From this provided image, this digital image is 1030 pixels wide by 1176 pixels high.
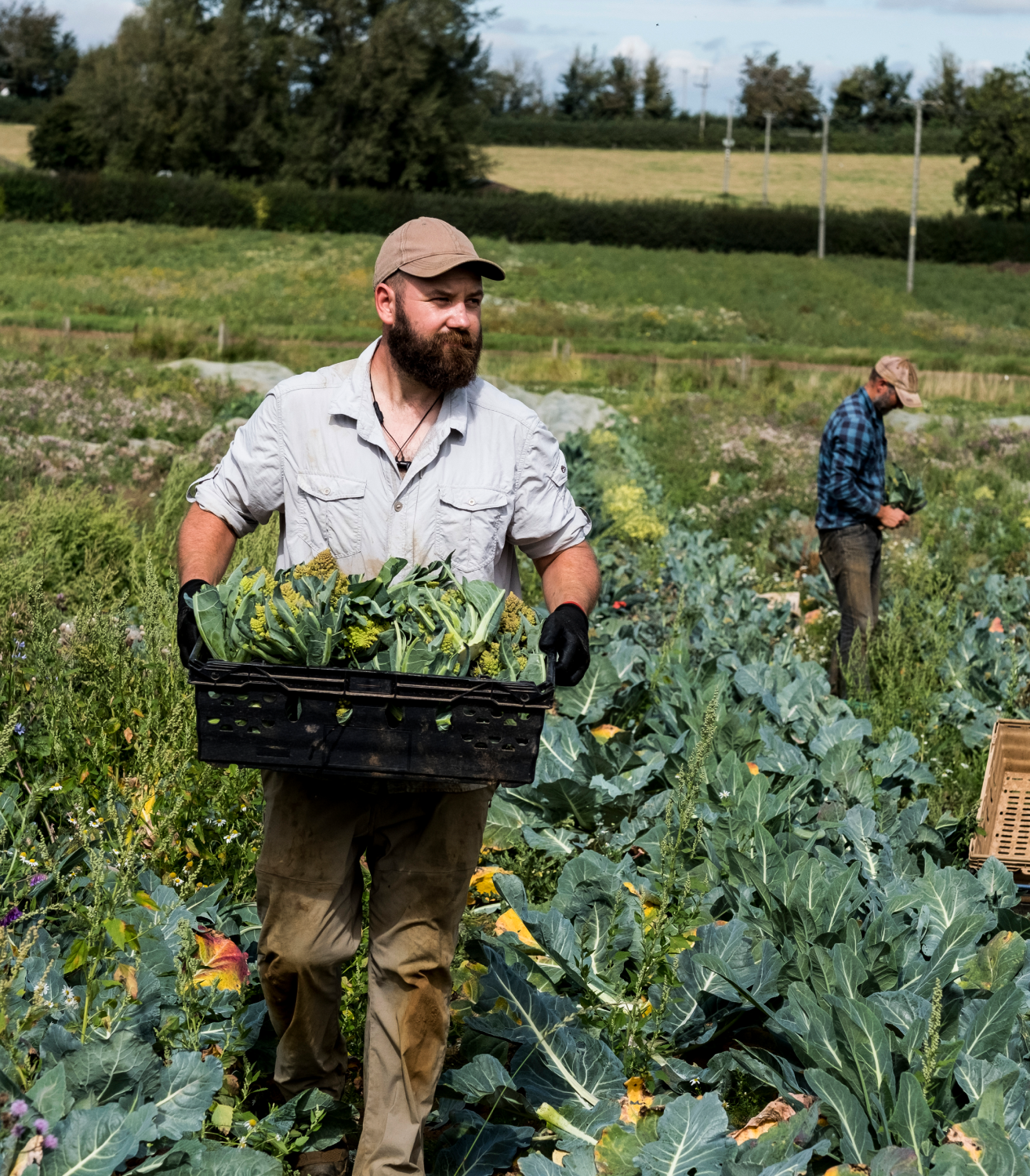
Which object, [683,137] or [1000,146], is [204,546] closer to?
[1000,146]

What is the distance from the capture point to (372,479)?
303cm

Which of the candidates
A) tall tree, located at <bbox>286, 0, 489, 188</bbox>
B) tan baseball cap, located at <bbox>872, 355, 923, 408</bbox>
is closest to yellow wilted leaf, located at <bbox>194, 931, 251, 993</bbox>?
tan baseball cap, located at <bbox>872, 355, 923, 408</bbox>

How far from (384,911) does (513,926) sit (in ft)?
3.99

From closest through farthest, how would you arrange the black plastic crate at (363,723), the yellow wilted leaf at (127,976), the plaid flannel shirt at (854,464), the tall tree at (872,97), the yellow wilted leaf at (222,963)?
the black plastic crate at (363,723) < the yellow wilted leaf at (127,976) < the yellow wilted leaf at (222,963) < the plaid flannel shirt at (854,464) < the tall tree at (872,97)

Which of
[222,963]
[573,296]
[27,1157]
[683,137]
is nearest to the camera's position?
[27,1157]

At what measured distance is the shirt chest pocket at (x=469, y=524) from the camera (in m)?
3.04

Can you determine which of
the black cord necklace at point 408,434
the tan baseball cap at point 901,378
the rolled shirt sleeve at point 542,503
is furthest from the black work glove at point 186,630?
the tan baseball cap at point 901,378

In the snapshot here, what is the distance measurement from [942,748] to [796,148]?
3464 inches

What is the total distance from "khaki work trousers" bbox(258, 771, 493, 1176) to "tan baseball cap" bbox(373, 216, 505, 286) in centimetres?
119

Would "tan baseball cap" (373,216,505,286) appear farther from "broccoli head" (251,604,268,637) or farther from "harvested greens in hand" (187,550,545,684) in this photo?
"broccoli head" (251,604,268,637)

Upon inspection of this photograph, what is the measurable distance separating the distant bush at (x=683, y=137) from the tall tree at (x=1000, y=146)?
53.0 ft

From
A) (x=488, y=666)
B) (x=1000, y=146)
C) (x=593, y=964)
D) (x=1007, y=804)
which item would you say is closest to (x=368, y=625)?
(x=488, y=666)

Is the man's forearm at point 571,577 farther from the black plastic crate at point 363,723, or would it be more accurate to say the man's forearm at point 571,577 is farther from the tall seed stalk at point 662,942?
the black plastic crate at point 363,723

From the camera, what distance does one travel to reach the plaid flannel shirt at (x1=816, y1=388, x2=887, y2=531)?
22.3 feet
